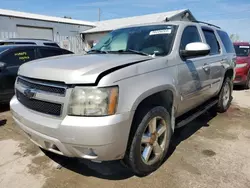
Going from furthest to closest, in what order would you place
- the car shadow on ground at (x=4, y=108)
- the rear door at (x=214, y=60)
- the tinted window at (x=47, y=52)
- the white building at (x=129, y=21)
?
the white building at (x=129, y=21), the tinted window at (x=47, y=52), the car shadow on ground at (x=4, y=108), the rear door at (x=214, y=60)

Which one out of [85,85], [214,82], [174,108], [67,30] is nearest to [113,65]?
[85,85]

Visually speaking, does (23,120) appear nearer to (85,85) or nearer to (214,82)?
(85,85)

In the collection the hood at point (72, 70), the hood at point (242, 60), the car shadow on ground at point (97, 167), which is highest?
the hood at point (72, 70)

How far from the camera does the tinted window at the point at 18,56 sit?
575 cm

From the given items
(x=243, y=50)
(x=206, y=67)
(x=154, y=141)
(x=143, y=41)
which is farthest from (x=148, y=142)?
(x=243, y=50)

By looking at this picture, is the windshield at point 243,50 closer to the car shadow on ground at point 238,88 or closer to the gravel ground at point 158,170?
the car shadow on ground at point 238,88

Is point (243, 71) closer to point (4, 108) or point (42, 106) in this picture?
point (4, 108)

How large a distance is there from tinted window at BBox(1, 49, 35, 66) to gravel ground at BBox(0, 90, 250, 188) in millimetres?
2197

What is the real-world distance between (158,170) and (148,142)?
0.47 metres

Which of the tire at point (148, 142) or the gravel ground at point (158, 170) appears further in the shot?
the gravel ground at point (158, 170)

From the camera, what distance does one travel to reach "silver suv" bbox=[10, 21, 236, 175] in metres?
2.19

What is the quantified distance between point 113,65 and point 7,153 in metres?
2.25

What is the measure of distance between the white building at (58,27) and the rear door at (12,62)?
478 inches

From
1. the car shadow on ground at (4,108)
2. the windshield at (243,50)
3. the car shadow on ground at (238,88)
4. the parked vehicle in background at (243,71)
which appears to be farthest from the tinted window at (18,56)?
the windshield at (243,50)
